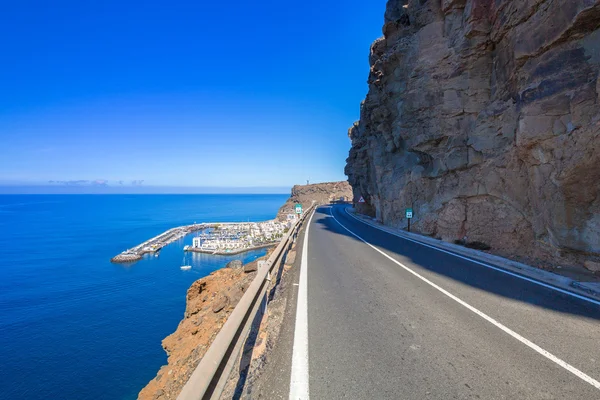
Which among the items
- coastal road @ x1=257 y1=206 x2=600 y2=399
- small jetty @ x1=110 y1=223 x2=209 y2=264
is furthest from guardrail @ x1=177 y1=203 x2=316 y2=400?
small jetty @ x1=110 y1=223 x2=209 y2=264

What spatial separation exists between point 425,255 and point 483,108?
301 inches

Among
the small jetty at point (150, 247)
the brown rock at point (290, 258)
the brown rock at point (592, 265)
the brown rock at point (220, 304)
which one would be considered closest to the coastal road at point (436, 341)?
the brown rock at point (592, 265)

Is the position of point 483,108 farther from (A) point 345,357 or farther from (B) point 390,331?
(A) point 345,357

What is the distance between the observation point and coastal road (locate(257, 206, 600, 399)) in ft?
9.39

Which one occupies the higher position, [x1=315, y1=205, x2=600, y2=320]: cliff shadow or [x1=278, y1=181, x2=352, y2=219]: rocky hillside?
[x1=278, y1=181, x2=352, y2=219]: rocky hillside

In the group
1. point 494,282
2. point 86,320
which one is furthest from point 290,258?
point 86,320

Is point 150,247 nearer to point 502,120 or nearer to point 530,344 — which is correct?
point 502,120

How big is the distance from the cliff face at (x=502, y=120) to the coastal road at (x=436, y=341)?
361cm

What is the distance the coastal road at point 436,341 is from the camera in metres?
2.86

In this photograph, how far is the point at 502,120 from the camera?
35.3ft

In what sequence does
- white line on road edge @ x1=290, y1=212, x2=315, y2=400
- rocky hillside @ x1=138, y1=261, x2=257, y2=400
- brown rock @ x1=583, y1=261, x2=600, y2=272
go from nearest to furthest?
white line on road edge @ x1=290, y1=212, x2=315, y2=400
rocky hillside @ x1=138, y1=261, x2=257, y2=400
brown rock @ x1=583, y1=261, x2=600, y2=272

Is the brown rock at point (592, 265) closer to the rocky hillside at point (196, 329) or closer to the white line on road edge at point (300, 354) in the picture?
the white line on road edge at point (300, 354)

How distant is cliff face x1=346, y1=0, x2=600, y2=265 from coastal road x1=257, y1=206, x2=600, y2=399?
3.61 metres

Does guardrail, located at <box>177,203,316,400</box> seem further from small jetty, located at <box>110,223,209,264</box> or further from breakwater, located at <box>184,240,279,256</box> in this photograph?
small jetty, located at <box>110,223,209,264</box>
